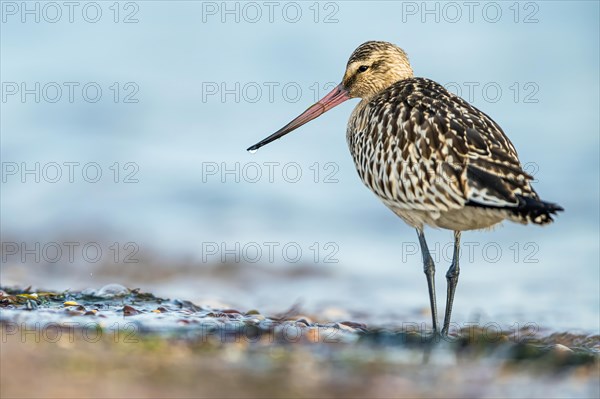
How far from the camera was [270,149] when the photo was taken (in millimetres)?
16703

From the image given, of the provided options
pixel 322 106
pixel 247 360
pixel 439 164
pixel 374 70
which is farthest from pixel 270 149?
pixel 247 360

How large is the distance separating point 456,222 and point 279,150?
856 cm

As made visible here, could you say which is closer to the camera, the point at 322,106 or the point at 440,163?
the point at 440,163

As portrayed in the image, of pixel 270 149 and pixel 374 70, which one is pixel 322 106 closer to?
→ pixel 374 70

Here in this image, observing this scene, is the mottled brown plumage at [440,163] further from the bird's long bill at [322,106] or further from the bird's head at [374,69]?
the bird's long bill at [322,106]

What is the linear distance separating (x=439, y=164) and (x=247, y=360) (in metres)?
2.55

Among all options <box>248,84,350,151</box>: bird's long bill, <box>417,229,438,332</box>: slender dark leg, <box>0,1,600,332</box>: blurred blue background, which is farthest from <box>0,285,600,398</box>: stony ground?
<box>0,1,600,332</box>: blurred blue background

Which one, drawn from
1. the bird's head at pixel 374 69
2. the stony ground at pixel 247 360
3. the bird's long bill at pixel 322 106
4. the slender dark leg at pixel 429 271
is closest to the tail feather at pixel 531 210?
the stony ground at pixel 247 360

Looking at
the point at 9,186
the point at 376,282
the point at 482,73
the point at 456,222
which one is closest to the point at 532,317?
the point at 376,282

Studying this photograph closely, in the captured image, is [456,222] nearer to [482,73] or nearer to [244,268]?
[244,268]

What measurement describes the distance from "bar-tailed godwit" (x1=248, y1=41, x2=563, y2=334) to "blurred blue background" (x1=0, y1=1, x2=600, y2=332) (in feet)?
8.72

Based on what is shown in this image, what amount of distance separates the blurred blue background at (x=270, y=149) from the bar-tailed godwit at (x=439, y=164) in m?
2.66

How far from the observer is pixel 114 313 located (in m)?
8.33

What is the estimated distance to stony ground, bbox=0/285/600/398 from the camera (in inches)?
233
